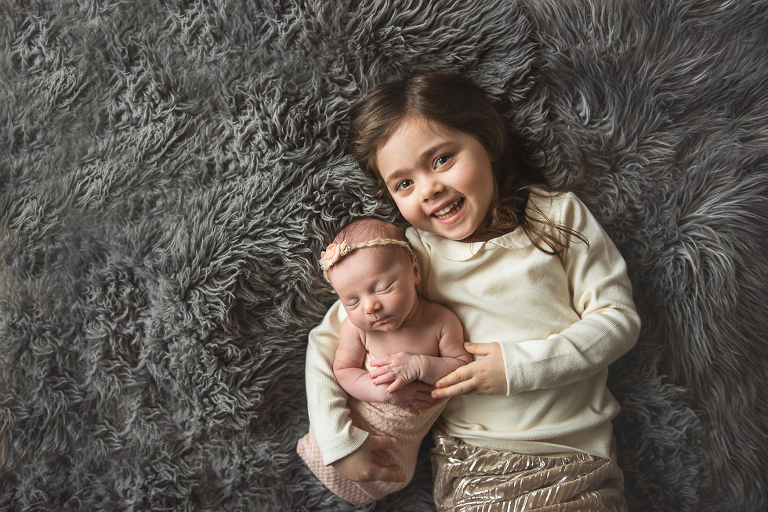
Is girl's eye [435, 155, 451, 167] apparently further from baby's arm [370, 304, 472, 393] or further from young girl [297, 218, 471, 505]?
baby's arm [370, 304, 472, 393]

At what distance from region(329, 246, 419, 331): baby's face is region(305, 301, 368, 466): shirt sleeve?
0.43 feet

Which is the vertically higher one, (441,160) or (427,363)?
(441,160)

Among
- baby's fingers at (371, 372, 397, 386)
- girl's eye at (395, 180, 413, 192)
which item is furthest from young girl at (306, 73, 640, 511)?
baby's fingers at (371, 372, 397, 386)

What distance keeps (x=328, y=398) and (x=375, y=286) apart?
→ 0.30 meters

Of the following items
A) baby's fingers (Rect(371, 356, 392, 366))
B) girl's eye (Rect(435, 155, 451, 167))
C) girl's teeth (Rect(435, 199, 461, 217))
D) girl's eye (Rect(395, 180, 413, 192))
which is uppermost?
girl's eye (Rect(435, 155, 451, 167))

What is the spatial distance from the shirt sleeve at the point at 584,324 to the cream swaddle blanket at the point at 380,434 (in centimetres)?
22

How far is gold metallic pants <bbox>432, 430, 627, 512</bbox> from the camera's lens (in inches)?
45.1

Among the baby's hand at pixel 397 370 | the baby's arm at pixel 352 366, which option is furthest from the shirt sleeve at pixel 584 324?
the baby's arm at pixel 352 366

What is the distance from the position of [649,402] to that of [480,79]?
3.15 feet

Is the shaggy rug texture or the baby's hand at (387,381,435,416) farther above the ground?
the shaggy rug texture

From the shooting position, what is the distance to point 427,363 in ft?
3.78

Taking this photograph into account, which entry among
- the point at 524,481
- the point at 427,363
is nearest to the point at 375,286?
the point at 427,363

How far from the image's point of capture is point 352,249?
1122 millimetres

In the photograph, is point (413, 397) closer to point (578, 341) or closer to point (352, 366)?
Answer: point (352, 366)
